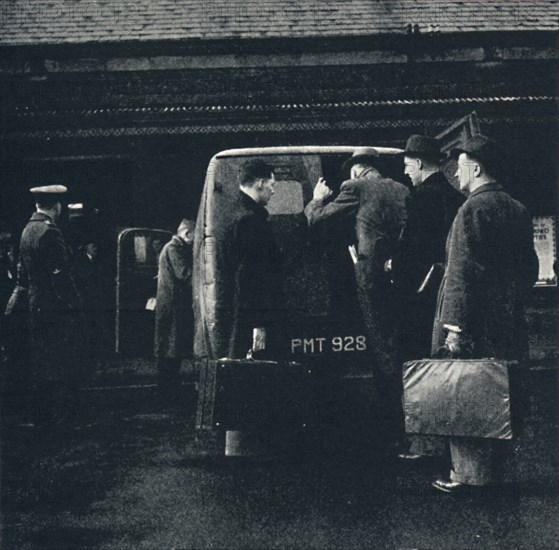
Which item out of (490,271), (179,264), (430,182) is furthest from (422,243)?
(179,264)

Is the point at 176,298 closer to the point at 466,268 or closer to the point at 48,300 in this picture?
the point at 48,300

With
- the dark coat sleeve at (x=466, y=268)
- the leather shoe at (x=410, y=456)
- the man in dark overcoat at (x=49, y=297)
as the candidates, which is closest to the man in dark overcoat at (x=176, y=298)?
the man in dark overcoat at (x=49, y=297)

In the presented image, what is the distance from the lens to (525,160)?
12.0 meters

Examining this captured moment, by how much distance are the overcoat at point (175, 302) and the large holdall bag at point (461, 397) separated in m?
4.31

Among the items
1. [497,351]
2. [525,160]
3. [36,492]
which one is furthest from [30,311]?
[525,160]

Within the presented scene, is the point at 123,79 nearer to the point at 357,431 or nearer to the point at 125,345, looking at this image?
the point at 125,345

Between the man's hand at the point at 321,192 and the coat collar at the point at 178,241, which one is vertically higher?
the man's hand at the point at 321,192

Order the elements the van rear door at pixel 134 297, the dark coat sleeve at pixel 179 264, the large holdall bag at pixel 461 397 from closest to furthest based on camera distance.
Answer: the large holdall bag at pixel 461 397 < the dark coat sleeve at pixel 179 264 < the van rear door at pixel 134 297

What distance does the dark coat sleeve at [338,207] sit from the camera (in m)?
6.02

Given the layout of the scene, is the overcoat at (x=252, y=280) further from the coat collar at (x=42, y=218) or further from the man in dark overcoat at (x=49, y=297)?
the coat collar at (x=42, y=218)

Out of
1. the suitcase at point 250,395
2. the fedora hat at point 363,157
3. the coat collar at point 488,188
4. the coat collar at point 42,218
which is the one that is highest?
the fedora hat at point 363,157

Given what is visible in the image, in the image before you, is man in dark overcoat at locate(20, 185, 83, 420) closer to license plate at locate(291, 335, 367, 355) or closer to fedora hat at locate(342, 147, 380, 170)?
license plate at locate(291, 335, 367, 355)

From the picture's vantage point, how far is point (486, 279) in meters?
4.56

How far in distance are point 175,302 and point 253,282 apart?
318 centimetres
